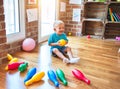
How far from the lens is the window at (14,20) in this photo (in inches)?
102

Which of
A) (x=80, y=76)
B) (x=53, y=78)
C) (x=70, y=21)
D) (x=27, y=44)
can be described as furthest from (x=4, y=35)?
(x=70, y=21)

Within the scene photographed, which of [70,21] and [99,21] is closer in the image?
[99,21]

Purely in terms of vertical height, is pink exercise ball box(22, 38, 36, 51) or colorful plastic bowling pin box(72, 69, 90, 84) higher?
pink exercise ball box(22, 38, 36, 51)

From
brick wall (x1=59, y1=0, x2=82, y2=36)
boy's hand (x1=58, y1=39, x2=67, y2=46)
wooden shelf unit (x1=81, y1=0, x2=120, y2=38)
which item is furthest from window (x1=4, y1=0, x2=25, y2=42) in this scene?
wooden shelf unit (x1=81, y1=0, x2=120, y2=38)

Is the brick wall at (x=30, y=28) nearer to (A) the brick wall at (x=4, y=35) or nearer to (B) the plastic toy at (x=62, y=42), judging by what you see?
(A) the brick wall at (x=4, y=35)

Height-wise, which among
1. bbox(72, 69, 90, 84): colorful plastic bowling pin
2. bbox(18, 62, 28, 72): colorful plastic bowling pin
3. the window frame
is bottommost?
bbox(72, 69, 90, 84): colorful plastic bowling pin

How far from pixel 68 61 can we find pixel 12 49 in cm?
90

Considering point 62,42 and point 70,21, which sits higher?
point 70,21

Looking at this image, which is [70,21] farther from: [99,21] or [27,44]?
[27,44]

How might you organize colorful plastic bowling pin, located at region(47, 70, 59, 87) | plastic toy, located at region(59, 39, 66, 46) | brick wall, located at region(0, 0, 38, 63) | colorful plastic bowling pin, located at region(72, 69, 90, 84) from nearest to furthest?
colorful plastic bowling pin, located at region(47, 70, 59, 87) < colorful plastic bowling pin, located at region(72, 69, 90, 84) < brick wall, located at region(0, 0, 38, 63) < plastic toy, located at region(59, 39, 66, 46)

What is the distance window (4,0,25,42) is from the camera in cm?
258

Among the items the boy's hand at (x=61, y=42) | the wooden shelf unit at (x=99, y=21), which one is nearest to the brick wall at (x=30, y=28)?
the wooden shelf unit at (x=99, y=21)

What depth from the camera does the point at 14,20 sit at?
2715 mm

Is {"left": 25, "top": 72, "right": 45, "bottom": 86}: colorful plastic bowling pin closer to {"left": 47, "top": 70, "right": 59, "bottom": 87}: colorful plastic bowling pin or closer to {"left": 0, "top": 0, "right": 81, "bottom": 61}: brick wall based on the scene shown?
{"left": 47, "top": 70, "right": 59, "bottom": 87}: colorful plastic bowling pin
